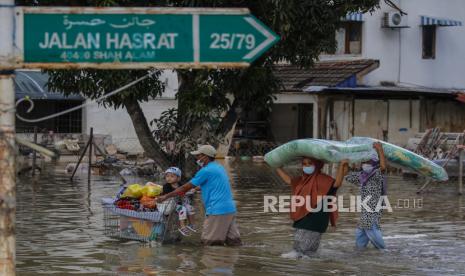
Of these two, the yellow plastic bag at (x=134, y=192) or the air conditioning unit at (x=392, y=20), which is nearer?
the yellow plastic bag at (x=134, y=192)

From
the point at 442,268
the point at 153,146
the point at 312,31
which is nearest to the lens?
the point at 442,268

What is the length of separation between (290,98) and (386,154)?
2042cm

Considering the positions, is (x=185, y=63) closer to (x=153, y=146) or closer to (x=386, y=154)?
(x=386, y=154)

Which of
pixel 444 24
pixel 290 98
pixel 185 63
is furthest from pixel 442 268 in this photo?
pixel 444 24

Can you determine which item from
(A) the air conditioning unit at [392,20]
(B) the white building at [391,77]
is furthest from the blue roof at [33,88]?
(A) the air conditioning unit at [392,20]

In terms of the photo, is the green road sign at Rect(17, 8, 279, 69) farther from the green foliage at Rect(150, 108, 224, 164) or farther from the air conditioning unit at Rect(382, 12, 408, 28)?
the air conditioning unit at Rect(382, 12, 408, 28)

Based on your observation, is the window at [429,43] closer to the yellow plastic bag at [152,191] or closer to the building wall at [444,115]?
the building wall at [444,115]

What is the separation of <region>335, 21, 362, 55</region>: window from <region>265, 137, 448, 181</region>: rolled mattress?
21317 millimetres

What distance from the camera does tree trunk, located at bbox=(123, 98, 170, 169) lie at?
14305mm

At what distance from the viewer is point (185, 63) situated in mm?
5699

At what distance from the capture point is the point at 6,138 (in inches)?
220

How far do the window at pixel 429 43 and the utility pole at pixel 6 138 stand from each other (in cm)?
3065

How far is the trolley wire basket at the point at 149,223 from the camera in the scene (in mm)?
12445

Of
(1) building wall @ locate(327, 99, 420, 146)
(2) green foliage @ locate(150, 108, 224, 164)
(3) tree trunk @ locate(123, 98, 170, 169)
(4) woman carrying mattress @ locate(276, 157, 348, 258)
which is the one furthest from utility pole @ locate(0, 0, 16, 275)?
(1) building wall @ locate(327, 99, 420, 146)
